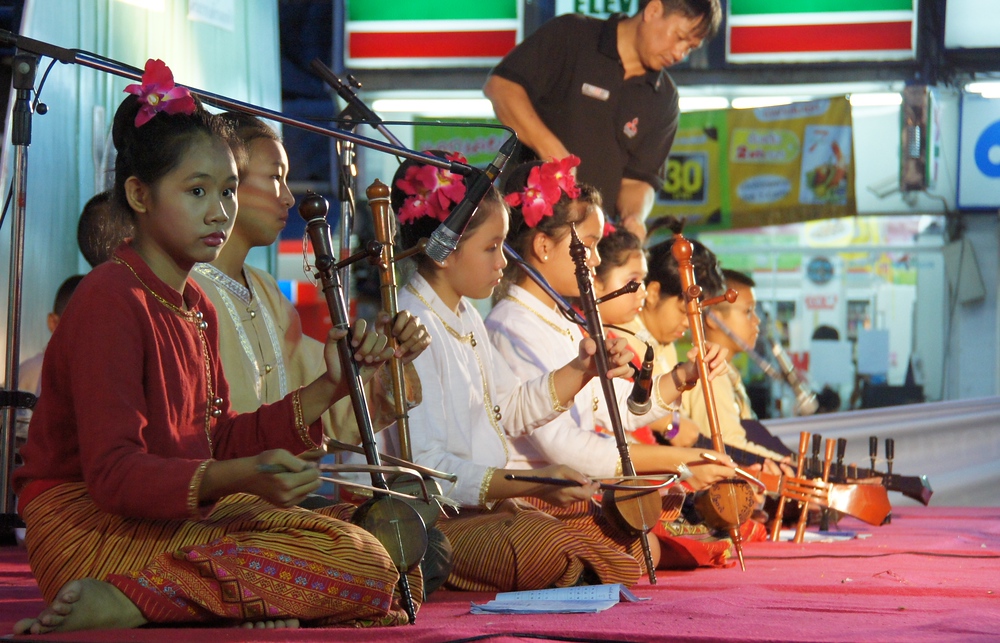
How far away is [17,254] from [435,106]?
5027mm

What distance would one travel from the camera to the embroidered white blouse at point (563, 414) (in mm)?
2910

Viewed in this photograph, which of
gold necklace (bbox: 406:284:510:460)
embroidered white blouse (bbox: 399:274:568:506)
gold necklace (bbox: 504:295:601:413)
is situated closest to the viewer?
embroidered white blouse (bbox: 399:274:568:506)

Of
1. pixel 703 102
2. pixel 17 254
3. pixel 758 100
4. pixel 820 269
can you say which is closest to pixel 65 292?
pixel 17 254

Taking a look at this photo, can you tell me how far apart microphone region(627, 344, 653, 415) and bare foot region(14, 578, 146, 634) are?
1.36m

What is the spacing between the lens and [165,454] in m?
1.88

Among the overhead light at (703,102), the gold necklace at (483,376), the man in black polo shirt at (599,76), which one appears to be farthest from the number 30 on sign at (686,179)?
the gold necklace at (483,376)

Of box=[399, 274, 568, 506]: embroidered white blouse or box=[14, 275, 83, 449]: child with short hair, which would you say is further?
box=[14, 275, 83, 449]: child with short hair

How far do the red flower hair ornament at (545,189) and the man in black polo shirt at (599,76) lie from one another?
0.70m

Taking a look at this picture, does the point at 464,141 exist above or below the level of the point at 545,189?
above

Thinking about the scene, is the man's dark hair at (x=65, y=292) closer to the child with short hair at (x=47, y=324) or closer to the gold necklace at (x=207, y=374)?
the child with short hair at (x=47, y=324)

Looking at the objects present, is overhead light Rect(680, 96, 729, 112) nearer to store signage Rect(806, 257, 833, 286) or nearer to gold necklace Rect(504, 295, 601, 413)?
store signage Rect(806, 257, 833, 286)

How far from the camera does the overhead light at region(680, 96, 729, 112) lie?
7672 mm

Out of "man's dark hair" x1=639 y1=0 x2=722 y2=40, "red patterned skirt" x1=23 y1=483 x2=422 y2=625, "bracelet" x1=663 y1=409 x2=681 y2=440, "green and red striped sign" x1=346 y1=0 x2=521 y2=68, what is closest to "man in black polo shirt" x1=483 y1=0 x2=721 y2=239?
"man's dark hair" x1=639 y1=0 x2=722 y2=40

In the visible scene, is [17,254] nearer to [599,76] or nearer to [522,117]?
[522,117]
